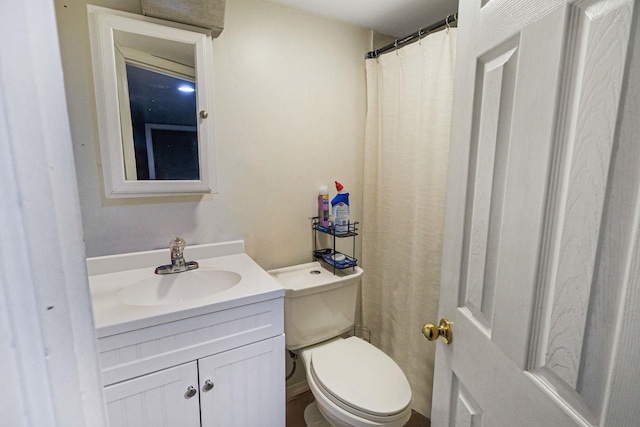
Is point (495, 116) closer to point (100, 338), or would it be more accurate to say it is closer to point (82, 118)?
point (100, 338)

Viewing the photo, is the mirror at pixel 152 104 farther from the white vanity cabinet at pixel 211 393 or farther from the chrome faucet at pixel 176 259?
the white vanity cabinet at pixel 211 393

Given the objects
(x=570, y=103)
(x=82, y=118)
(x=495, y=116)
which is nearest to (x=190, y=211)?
(x=82, y=118)

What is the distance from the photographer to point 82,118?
116 centimetres

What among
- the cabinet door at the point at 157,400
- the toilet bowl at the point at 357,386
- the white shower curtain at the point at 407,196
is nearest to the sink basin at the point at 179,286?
the cabinet door at the point at 157,400

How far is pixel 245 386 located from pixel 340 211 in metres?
0.91

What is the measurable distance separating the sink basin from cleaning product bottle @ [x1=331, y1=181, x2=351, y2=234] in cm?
59

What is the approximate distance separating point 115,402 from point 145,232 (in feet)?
2.12

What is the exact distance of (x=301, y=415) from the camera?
63.4 inches

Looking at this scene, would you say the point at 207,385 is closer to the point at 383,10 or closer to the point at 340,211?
the point at 340,211

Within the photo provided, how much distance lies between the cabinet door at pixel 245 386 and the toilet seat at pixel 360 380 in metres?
0.20

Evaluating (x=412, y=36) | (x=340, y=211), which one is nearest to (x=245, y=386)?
(x=340, y=211)

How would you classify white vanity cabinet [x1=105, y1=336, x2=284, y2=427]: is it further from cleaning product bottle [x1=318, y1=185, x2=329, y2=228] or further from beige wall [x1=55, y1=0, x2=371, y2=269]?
cleaning product bottle [x1=318, y1=185, x2=329, y2=228]

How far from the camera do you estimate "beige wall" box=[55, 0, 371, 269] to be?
1.20 m

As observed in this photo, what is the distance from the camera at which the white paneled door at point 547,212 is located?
36 centimetres
